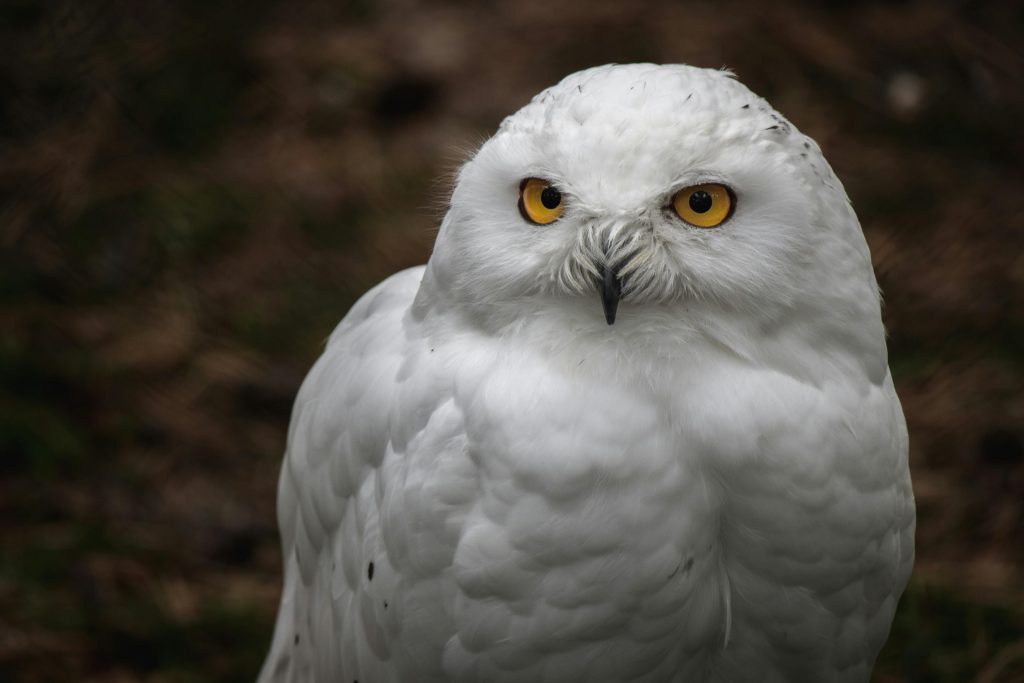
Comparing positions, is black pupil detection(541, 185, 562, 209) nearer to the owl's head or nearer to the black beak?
the owl's head

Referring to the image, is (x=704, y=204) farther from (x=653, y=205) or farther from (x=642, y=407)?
(x=642, y=407)

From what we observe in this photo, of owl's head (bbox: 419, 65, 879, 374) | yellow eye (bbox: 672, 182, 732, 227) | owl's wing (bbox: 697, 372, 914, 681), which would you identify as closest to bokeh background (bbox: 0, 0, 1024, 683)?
owl's wing (bbox: 697, 372, 914, 681)

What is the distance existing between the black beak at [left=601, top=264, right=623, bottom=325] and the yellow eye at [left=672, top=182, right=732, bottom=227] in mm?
155

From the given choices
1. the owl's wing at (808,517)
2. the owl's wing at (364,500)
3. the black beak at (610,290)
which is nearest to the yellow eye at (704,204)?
the black beak at (610,290)

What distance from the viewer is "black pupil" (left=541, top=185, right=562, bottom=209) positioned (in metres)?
1.78

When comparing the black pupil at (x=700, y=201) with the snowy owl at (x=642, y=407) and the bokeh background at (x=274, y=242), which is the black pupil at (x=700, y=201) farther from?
the bokeh background at (x=274, y=242)

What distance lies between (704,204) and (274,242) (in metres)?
3.34

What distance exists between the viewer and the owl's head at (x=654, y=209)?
1.73m

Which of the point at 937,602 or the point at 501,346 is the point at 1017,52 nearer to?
the point at 937,602

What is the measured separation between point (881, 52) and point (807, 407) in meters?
3.88

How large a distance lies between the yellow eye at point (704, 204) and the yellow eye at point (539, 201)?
192mm

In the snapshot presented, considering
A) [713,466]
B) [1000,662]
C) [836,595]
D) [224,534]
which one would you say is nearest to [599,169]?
[713,466]

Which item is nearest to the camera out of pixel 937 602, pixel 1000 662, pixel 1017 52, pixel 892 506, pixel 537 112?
pixel 537 112

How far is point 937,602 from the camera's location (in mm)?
3182
